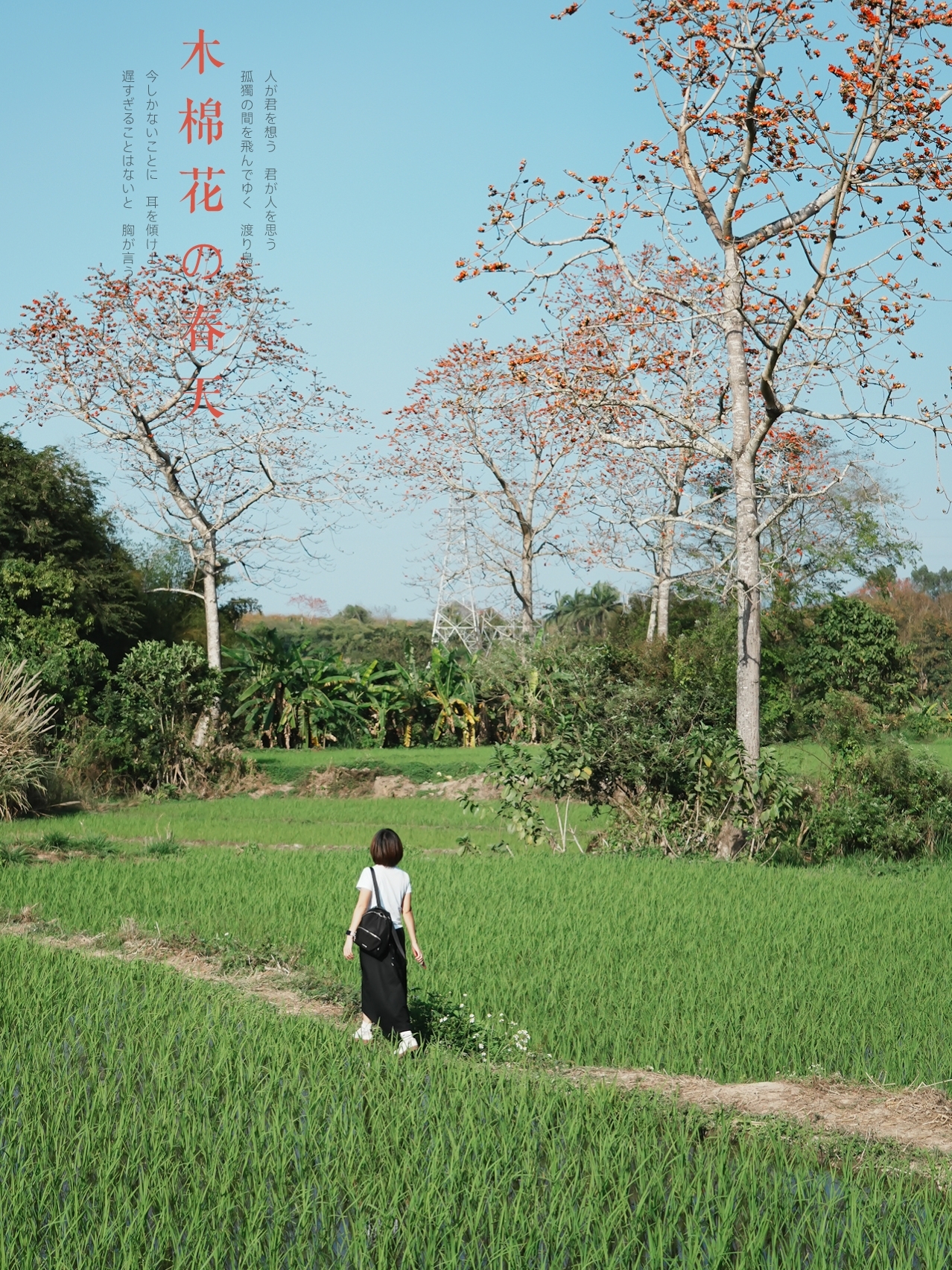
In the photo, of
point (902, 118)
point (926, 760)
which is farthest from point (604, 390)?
point (926, 760)

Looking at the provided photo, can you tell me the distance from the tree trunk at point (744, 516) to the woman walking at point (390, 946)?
812 cm

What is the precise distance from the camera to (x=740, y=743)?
41.2ft

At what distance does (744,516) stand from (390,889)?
344 inches

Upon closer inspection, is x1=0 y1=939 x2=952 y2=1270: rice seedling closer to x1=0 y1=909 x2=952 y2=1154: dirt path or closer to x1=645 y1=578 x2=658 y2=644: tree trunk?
x1=0 y1=909 x2=952 y2=1154: dirt path

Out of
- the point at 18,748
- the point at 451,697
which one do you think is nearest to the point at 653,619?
the point at 451,697

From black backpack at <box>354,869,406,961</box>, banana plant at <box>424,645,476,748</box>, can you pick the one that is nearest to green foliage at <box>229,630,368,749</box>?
banana plant at <box>424,645,476,748</box>

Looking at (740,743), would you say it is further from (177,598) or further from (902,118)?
(177,598)

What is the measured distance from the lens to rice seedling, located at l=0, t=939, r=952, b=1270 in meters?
3.59

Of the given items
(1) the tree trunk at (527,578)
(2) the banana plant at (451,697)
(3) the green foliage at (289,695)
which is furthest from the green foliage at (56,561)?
(1) the tree trunk at (527,578)

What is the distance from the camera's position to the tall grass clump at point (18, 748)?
15.6m

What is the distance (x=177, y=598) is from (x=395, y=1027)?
26.0 m

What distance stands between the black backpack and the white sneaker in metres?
0.37

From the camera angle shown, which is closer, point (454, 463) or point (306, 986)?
point (306, 986)

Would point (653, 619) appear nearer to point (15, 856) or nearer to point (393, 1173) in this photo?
point (15, 856)
